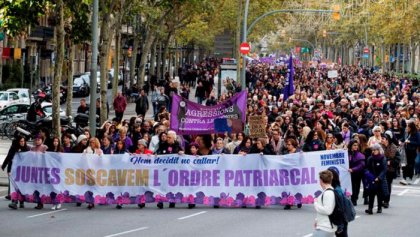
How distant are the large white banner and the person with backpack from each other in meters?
8.30

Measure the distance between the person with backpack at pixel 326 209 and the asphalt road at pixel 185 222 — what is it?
15.4ft

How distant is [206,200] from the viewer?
21562mm

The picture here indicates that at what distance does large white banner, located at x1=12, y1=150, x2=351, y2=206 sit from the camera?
21469 mm

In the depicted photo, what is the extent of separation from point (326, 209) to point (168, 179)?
8825 mm

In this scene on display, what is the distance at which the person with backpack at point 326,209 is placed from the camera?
42.7 ft

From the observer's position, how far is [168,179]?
21.6 metres

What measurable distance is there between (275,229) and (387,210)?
153 inches

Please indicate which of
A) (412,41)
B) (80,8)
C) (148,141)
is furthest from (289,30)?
(148,141)

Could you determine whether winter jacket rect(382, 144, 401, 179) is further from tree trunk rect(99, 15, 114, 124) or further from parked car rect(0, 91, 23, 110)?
parked car rect(0, 91, 23, 110)

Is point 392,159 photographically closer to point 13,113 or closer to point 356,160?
point 356,160

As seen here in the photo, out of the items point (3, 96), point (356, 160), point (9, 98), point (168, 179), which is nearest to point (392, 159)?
point (356, 160)

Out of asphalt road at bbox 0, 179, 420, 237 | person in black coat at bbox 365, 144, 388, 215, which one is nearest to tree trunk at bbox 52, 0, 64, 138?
asphalt road at bbox 0, 179, 420, 237

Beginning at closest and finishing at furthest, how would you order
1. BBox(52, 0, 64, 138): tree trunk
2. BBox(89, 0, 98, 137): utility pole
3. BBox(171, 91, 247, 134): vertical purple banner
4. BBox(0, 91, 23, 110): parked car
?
BBox(171, 91, 247, 134): vertical purple banner, BBox(89, 0, 98, 137): utility pole, BBox(52, 0, 64, 138): tree trunk, BBox(0, 91, 23, 110): parked car

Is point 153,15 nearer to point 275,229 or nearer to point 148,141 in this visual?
point 148,141
